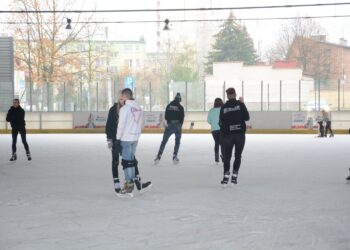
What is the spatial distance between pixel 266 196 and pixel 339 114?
81.3ft

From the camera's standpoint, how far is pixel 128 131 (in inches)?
351

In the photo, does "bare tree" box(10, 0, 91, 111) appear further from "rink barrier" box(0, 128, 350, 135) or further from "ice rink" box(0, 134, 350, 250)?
"ice rink" box(0, 134, 350, 250)

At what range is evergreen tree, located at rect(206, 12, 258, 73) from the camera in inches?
2891

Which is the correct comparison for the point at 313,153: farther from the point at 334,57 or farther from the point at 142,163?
the point at 334,57

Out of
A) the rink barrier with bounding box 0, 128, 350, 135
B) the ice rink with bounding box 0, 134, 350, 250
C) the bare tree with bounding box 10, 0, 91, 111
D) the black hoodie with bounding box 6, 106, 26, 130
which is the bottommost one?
the rink barrier with bounding box 0, 128, 350, 135

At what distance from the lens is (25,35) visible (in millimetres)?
46281

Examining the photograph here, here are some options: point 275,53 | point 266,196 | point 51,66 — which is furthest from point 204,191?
point 275,53

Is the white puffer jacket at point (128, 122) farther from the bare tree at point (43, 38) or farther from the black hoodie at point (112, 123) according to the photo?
the bare tree at point (43, 38)

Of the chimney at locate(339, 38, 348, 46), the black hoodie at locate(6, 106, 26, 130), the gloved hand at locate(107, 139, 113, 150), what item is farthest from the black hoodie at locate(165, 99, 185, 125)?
the chimney at locate(339, 38, 348, 46)

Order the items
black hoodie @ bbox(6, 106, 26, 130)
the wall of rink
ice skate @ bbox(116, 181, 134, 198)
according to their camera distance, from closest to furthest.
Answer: ice skate @ bbox(116, 181, 134, 198)
black hoodie @ bbox(6, 106, 26, 130)
the wall of rink

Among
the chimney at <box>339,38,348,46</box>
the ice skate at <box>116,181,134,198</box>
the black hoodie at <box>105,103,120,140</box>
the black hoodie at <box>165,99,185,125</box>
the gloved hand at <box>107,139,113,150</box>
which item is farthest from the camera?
the chimney at <box>339,38,348,46</box>

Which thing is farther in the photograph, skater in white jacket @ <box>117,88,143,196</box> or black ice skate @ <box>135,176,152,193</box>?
black ice skate @ <box>135,176,152,193</box>

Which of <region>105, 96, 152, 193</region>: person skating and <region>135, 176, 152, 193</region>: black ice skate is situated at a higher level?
<region>105, 96, 152, 193</region>: person skating

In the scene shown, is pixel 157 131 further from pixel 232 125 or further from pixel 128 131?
pixel 128 131
